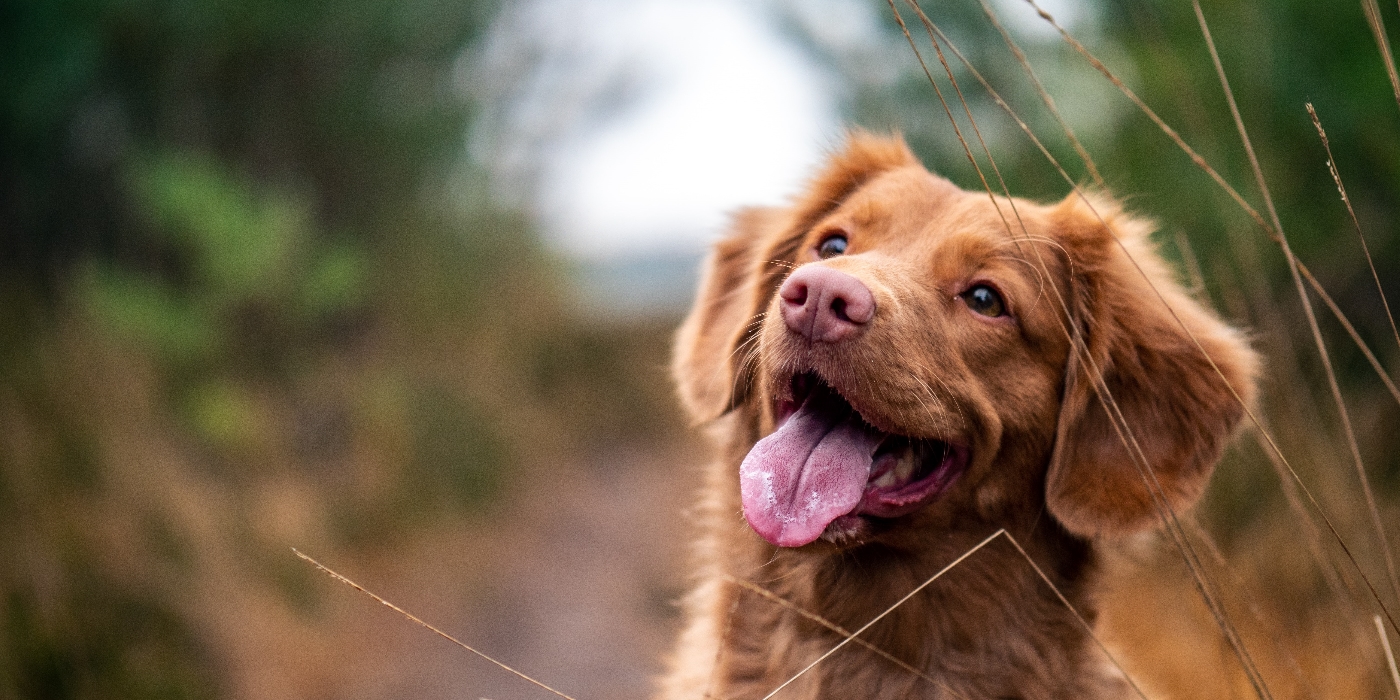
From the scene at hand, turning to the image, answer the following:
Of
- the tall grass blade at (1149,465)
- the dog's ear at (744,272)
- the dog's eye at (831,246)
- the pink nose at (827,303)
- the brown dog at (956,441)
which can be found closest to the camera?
the tall grass blade at (1149,465)

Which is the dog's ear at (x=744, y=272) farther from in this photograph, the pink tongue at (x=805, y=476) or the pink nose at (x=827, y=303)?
the pink nose at (x=827, y=303)

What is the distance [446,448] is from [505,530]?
2.12 ft

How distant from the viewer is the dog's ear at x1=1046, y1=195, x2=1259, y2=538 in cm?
224

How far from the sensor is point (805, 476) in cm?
207

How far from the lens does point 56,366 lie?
3.61 metres

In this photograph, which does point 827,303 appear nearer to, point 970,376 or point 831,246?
point 970,376

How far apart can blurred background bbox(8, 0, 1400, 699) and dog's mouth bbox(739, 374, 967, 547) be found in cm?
70

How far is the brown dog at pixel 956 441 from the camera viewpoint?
2061 millimetres

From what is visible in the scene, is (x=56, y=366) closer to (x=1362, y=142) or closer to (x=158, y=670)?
(x=158, y=670)

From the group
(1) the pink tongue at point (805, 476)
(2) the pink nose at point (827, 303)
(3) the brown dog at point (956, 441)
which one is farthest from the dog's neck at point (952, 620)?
(2) the pink nose at point (827, 303)

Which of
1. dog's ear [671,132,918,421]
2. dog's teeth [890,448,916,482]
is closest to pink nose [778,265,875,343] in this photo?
dog's teeth [890,448,916,482]

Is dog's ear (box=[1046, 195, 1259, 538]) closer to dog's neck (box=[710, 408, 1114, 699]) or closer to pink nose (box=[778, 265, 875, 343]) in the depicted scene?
dog's neck (box=[710, 408, 1114, 699])

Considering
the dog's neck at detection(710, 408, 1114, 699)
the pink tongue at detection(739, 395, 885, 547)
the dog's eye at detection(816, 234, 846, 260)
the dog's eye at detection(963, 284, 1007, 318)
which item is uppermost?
the dog's eye at detection(816, 234, 846, 260)

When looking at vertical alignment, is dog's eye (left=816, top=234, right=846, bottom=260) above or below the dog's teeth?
above
